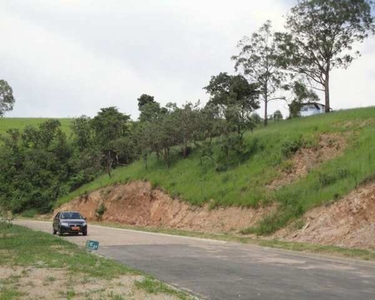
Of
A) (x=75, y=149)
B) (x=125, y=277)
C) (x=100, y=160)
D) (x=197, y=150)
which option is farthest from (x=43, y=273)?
(x=75, y=149)

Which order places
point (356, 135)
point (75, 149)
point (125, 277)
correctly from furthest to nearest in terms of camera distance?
1. point (75, 149)
2. point (356, 135)
3. point (125, 277)

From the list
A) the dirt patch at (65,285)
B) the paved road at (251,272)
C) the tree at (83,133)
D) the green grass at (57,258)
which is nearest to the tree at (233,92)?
the tree at (83,133)

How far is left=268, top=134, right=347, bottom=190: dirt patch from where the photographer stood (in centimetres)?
3456

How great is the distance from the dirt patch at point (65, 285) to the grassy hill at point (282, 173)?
57.3 ft

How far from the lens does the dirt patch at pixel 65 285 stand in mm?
9938

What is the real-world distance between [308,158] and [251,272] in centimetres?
2276

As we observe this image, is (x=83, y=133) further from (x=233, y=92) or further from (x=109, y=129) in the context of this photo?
(x=233, y=92)

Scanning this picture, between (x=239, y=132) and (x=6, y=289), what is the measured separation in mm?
34142

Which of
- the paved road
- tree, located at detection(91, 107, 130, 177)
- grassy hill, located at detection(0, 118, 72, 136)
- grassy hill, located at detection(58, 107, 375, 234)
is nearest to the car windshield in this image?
the paved road

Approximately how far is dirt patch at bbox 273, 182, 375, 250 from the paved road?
2979mm

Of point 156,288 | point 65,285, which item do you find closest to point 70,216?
point 65,285

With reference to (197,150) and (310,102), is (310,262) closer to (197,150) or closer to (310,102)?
(197,150)

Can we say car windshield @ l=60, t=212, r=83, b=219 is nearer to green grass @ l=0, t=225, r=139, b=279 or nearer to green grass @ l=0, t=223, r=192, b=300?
green grass @ l=0, t=223, r=192, b=300

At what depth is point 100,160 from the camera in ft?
210
